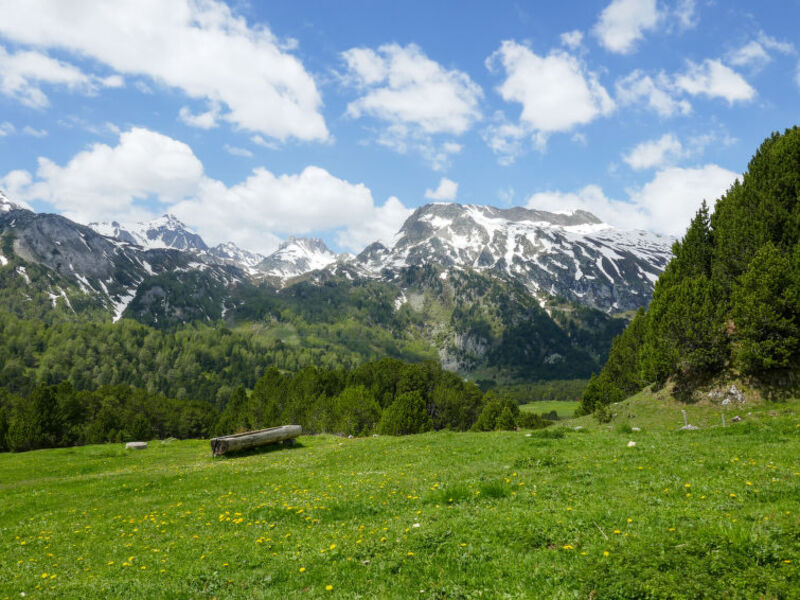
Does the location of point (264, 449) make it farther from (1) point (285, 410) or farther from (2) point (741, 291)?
(1) point (285, 410)

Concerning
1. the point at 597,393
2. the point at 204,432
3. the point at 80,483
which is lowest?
the point at 204,432

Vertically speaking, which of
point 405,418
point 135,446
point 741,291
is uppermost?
point 741,291

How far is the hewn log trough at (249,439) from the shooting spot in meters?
36.8

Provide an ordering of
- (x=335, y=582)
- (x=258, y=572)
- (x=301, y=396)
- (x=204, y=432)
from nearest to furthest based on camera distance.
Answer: (x=335, y=582) → (x=258, y=572) → (x=301, y=396) → (x=204, y=432)

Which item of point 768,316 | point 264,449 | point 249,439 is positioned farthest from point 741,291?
point 249,439

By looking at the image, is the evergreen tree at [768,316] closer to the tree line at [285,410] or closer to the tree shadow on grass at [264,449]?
the tree shadow on grass at [264,449]

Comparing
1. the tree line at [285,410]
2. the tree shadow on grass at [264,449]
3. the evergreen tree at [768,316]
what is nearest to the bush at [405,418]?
the tree line at [285,410]

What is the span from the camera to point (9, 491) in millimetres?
29312

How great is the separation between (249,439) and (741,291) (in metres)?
50.3

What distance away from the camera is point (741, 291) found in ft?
143

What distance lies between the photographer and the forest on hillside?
132 ft

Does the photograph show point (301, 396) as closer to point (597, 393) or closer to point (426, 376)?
point (426, 376)

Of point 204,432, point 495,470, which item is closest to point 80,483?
point 495,470

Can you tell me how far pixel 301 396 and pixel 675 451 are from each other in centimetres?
10873
